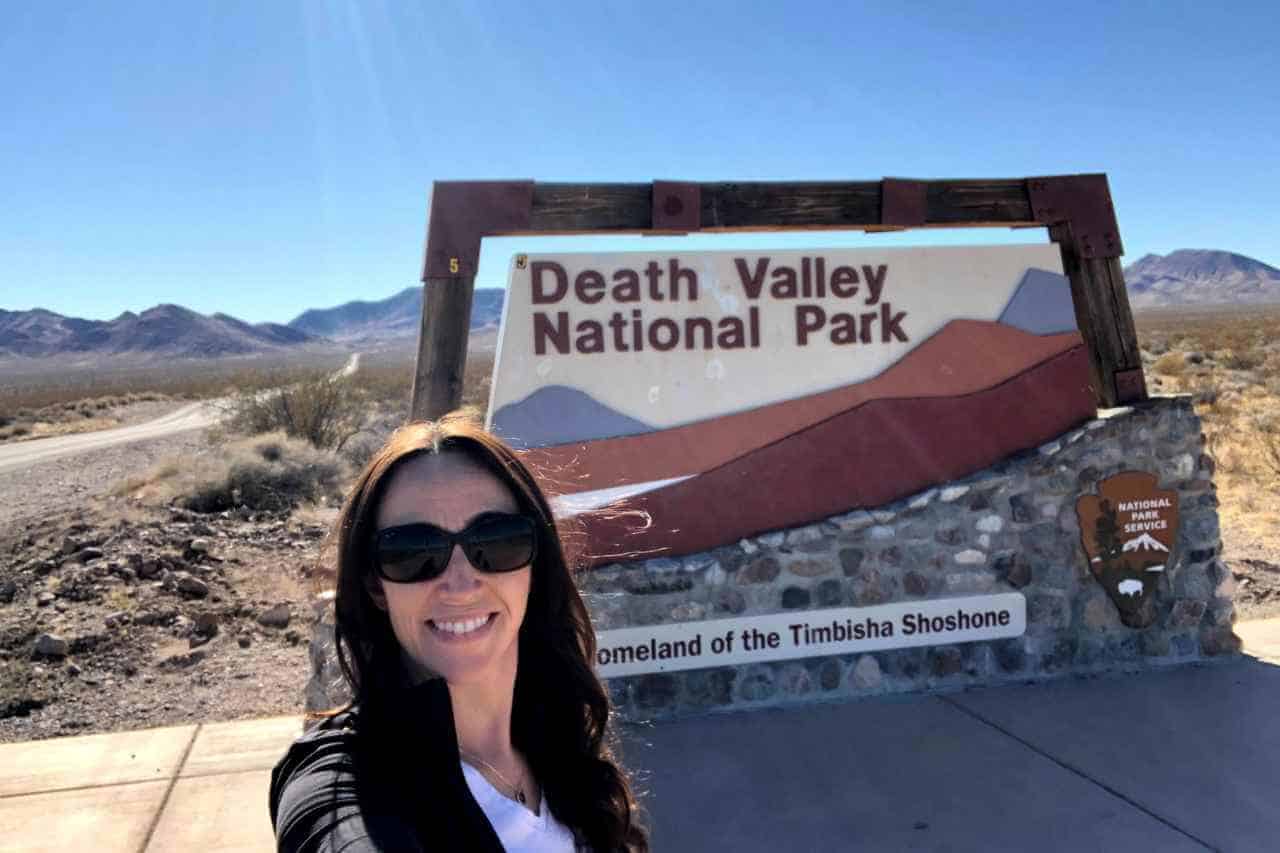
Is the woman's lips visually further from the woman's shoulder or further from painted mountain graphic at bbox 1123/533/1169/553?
painted mountain graphic at bbox 1123/533/1169/553

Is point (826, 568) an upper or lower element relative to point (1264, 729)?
upper

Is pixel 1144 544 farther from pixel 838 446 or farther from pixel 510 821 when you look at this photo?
pixel 510 821

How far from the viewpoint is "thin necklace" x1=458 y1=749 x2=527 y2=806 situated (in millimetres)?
1699

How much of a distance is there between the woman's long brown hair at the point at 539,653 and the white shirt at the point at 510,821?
0.36ft

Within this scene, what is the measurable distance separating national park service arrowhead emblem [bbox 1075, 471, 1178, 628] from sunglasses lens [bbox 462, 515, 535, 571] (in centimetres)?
408

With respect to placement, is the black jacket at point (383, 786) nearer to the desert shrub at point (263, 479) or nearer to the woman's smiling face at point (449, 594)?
the woman's smiling face at point (449, 594)

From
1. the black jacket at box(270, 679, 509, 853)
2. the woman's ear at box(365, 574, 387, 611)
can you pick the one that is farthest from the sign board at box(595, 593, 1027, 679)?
the black jacket at box(270, 679, 509, 853)

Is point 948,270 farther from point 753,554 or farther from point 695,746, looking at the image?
point 695,746

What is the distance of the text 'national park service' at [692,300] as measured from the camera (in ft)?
15.5

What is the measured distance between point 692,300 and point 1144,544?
8.33ft

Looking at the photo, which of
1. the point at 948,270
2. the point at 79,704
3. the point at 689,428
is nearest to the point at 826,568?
the point at 689,428

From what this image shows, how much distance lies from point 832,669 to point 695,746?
0.85 meters

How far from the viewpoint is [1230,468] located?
487 inches

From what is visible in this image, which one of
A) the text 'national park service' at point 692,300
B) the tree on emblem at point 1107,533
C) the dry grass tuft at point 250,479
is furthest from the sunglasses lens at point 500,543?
the dry grass tuft at point 250,479
